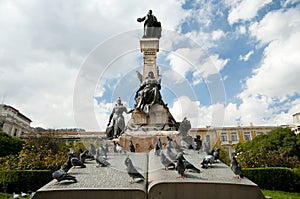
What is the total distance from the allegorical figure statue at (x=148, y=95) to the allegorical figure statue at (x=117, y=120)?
3.32ft

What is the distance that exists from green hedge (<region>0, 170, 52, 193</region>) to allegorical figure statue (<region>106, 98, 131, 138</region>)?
13.2ft

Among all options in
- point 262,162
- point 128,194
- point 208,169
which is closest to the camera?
point 128,194

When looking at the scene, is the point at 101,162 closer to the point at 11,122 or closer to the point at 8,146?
the point at 8,146

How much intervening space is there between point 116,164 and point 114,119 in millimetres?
6797

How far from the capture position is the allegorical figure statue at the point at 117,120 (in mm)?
11969

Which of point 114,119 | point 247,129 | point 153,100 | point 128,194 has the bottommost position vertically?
point 128,194

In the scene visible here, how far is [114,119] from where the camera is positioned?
12.3 meters

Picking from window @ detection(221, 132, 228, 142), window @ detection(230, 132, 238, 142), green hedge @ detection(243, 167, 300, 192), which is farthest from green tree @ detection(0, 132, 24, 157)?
window @ detection(230, 132, 238, 142)

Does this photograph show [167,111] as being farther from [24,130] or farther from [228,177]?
[24,130]

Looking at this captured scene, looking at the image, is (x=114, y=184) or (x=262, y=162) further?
(x=262, y=162)

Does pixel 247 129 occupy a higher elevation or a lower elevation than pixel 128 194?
higher

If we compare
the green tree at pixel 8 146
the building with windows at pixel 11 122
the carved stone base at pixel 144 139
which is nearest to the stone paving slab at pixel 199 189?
the carved stone base at pixel 144 139

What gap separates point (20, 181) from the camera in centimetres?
1036

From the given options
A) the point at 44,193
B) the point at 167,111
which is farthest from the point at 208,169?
the point at 167,111
